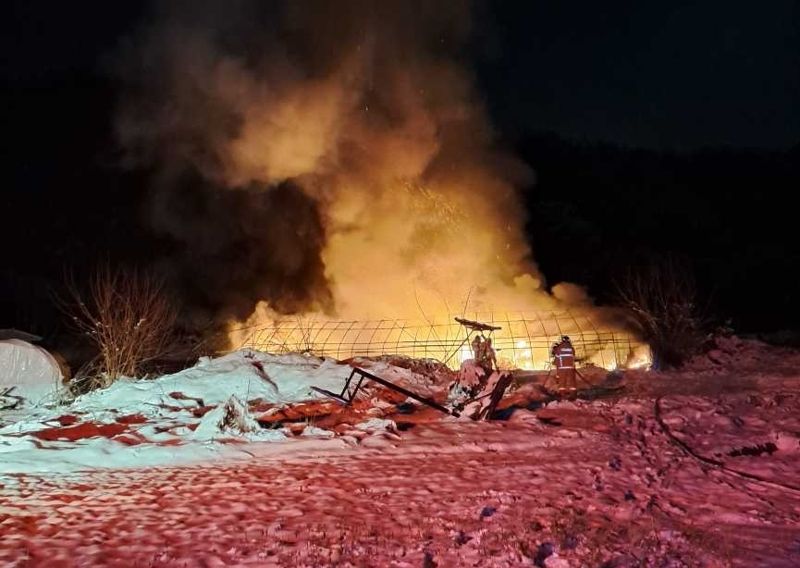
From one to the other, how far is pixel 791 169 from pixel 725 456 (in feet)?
190

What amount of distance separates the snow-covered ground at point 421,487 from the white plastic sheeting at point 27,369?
335 cm

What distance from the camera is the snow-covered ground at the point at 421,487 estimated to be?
5953 mm

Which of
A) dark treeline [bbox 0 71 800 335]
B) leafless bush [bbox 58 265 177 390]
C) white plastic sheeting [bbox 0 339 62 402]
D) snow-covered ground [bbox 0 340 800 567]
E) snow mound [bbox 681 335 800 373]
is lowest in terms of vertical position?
snow-covered ground [bbox 0 340 800 567]

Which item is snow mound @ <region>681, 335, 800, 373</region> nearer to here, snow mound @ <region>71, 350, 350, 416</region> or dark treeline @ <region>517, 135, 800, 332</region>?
snow mound @ <region>71, 350, 350, 416</region>

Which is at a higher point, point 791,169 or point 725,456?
point 791,169

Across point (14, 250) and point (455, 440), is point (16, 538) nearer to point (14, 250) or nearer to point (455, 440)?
point (455, 440)

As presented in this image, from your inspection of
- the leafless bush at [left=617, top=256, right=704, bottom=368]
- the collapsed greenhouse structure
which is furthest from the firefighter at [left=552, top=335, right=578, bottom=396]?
the leafless bush at [left=617, top=256, right=704, bottom=368]

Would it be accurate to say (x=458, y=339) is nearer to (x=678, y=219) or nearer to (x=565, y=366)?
(x=565, y=366)

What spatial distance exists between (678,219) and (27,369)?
154 feet

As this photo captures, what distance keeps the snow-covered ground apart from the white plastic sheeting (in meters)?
3.35

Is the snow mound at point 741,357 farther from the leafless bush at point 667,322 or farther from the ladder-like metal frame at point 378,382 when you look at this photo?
the ladder-like metal frame at point 378,382

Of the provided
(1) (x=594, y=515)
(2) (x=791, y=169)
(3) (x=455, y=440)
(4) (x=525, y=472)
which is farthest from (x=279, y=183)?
(2) (x=791, y=169)

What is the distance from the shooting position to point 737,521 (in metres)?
6.59

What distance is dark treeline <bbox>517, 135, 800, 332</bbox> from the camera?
4259 centimetres
